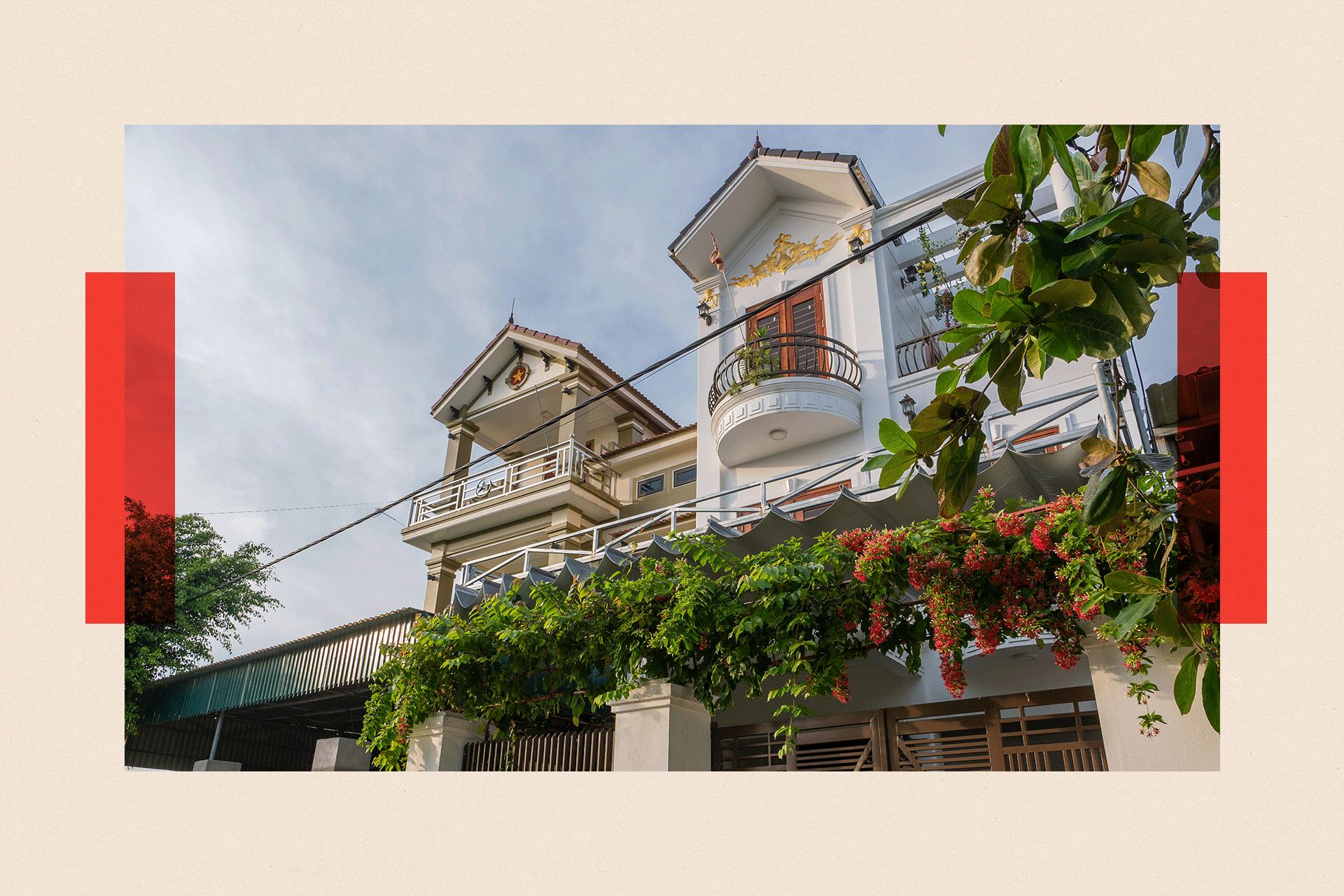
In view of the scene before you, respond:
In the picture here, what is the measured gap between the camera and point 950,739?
5004 mm

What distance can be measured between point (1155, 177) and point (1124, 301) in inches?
24.2

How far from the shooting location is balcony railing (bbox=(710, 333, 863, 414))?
33.0ft

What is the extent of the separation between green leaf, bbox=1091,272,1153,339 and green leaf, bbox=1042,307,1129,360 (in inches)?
1.4

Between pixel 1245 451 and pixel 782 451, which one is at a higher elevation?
pixel 782 451

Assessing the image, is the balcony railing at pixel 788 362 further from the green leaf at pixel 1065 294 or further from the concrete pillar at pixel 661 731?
the green leaf at pixel 1065 294

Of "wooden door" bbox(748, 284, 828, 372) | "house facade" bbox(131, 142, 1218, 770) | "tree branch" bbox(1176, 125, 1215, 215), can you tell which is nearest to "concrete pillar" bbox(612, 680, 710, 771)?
"house facade" bbox(131, 142, 1218, 770)

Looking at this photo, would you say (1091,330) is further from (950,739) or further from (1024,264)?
(950,739)

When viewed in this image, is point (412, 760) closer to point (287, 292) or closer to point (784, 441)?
point (287, 292)

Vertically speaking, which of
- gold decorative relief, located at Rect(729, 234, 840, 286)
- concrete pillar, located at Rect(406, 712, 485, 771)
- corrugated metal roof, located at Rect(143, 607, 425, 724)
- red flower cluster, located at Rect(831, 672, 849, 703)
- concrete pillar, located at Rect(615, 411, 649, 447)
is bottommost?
corrugated metal roof, located at Rect(143, 607, 425, 724)

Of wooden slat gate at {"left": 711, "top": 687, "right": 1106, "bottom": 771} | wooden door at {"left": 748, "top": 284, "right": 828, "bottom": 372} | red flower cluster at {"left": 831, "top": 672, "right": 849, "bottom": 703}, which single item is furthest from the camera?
wooden door at {"left": 748, "top": 284, "right": 828, "bottom": 372}

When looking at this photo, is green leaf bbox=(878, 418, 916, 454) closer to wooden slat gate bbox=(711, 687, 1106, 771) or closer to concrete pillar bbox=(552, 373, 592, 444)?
wooden slat gate bbox=(711, 687, 1106, 771)

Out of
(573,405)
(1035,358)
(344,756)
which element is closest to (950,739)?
(1035,358)

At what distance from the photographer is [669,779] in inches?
104

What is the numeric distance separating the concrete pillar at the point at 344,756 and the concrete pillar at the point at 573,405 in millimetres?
8379
